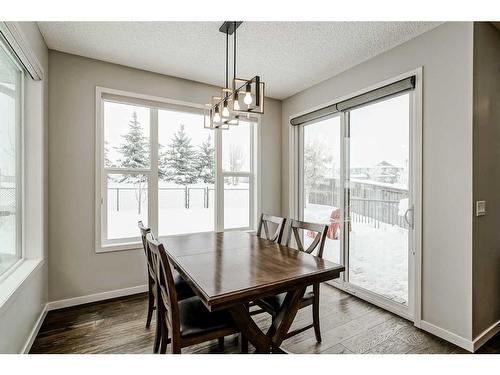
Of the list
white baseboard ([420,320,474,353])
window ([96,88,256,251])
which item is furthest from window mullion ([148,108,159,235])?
white baseboard ([420,320,474,353])

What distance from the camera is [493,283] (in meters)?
2.20

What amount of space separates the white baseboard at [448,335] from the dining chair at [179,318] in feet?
5.76

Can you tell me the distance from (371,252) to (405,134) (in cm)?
127

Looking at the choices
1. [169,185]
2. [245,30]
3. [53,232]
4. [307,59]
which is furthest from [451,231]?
[53,232]

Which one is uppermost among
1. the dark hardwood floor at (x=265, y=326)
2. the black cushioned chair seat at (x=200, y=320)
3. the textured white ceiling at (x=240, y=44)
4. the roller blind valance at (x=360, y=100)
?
the textured white ceiling at (x=240, y=44)

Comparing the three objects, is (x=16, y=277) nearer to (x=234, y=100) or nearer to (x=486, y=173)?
(x=234, y=100)

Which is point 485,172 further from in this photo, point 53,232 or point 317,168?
point 53,232

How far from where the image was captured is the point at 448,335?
213cm

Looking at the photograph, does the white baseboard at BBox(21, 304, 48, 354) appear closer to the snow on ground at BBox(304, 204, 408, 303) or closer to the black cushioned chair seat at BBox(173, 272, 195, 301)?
the black cushioned chair seat at BBox(173, 272, 195, 301)

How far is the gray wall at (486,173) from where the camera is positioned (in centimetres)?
203

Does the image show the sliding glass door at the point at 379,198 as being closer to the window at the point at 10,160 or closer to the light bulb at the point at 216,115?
the light bulb at the point at 216,115

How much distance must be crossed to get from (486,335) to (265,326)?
175 cm

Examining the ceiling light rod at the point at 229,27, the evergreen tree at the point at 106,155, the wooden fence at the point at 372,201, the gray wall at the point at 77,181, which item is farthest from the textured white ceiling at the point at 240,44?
the wooden fence at the point at 372,201

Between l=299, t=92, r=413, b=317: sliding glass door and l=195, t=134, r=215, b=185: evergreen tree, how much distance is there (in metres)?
1.39
